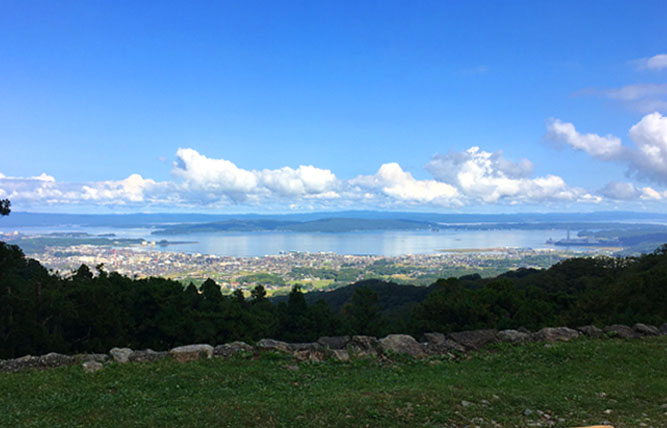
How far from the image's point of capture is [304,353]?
32.7 ft

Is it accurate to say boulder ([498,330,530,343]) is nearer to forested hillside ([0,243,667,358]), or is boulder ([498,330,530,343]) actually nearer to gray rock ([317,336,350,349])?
forested hillside ([0,243,667,358])

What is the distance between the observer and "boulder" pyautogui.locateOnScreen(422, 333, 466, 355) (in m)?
10.6

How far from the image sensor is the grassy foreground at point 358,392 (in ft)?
20.0

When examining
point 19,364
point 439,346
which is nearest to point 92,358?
point 19,364

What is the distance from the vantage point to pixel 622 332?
1188 cm

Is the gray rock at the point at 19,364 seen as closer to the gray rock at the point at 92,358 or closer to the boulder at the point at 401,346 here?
the gray rock at the point at 92,358

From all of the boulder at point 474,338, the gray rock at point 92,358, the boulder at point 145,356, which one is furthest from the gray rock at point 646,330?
the gray rock at point 92,358

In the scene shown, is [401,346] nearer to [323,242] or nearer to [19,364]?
[19,364]

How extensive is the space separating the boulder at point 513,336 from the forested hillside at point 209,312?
Result: 7.96ft

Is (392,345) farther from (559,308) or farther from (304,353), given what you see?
(559,308)

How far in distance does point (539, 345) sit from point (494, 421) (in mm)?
5595

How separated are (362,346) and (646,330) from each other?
8945 mm

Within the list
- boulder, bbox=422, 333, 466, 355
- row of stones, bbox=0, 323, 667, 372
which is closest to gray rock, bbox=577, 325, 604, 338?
row of stones, bbox=0, 323, 667, 372

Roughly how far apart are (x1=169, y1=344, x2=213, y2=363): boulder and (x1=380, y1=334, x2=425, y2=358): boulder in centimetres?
447
